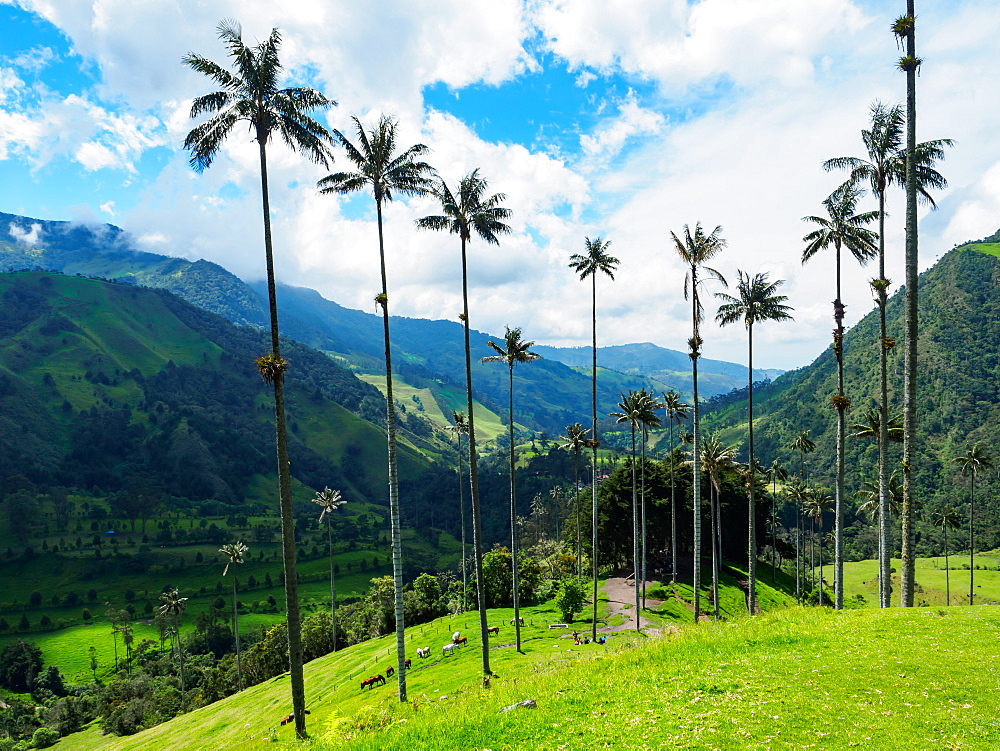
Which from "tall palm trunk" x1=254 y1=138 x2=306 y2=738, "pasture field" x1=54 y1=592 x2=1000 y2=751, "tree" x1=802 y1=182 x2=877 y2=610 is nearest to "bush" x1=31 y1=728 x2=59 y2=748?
"tall palm trunk" x1=254 y1=138 x2=306 y2=738

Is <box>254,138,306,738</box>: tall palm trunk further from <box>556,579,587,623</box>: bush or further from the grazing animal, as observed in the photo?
<box>556,579,587,623</box>: bush

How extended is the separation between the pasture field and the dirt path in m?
26.5

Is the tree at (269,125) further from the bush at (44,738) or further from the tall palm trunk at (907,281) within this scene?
the bush at (44,738)

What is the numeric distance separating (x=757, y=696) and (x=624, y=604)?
179 ft

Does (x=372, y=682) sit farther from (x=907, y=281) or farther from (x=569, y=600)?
(x=907, y=281)

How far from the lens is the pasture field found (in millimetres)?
12250

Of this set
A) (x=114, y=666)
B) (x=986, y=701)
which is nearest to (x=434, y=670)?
(x=986, y=701)

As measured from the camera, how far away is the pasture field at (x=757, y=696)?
12.2m

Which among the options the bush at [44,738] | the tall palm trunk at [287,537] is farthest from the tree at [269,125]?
the bush at [44,738]

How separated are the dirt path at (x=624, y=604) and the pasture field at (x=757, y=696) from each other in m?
26.5

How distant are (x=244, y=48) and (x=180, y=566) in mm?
221340

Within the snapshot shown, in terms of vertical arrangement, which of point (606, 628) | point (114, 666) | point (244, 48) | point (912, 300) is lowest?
point (114, 666)

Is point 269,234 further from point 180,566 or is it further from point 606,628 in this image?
point 180,566

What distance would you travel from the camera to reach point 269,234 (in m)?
23.6
